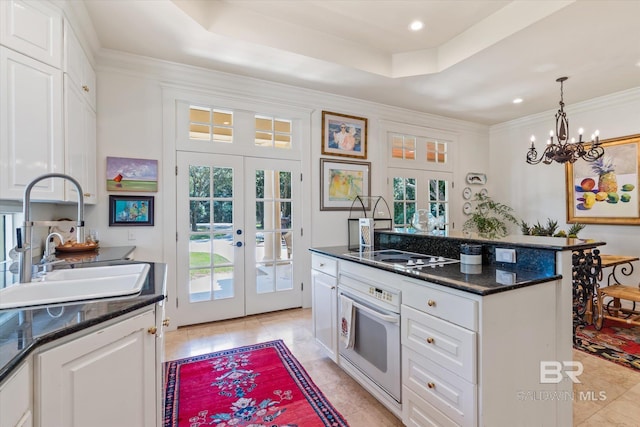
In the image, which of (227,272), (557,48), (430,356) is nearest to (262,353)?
(227,272)

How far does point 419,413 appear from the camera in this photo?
5.21 feet

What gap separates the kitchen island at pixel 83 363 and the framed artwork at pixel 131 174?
6.82ft

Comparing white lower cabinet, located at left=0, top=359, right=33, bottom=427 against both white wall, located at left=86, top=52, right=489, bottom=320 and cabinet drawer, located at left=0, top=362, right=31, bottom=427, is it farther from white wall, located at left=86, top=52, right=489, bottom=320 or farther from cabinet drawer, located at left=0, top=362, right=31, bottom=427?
white wall, located at left=86, top=52, right=489, bottom=320

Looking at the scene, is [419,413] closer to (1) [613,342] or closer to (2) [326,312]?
(2) [326,312]

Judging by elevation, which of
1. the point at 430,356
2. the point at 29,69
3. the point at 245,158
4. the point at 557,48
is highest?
the point at 557,48

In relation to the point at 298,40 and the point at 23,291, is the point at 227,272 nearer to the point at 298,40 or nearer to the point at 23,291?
the point at 23,291

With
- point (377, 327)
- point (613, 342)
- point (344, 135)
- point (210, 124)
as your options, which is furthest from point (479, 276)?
point (210, 124)

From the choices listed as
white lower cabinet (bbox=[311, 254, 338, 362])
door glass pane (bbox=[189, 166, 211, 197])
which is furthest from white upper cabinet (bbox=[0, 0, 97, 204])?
white lower cabinet (bbox=[311, 254, 338, 362])

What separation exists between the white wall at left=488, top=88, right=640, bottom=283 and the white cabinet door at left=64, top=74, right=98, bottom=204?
5776 mm

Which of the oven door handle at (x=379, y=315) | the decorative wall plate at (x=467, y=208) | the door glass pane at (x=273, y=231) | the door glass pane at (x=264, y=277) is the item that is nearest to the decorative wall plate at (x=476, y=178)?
the decorative wall plate at (x=467, y=208)

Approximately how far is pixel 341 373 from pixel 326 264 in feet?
2.72

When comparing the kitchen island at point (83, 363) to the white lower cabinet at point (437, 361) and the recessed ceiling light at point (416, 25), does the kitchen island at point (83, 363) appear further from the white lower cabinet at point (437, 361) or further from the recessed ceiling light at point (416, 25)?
the recessed ceiling light at point (416, 25)

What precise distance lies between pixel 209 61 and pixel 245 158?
3.44 ft

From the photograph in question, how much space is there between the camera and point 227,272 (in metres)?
3.49
